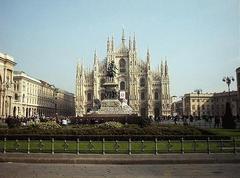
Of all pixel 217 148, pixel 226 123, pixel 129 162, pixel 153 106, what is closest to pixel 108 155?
pixel 129 162

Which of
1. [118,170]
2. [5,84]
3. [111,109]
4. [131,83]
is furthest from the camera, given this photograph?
[131,83]

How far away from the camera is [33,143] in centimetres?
1889

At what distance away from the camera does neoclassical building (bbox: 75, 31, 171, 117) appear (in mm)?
97188

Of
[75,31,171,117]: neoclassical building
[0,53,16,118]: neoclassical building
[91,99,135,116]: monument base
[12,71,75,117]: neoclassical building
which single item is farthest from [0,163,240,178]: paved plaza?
[75,31,171,117]: neoclassical building

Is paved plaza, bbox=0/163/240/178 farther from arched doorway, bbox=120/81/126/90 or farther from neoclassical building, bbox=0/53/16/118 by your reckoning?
arched doorway, bbox=120/81/126/90

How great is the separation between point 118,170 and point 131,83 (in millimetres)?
86748

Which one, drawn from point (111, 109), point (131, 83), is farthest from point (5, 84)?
point (131, 83)

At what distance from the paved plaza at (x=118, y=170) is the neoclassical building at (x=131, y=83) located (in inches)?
3282

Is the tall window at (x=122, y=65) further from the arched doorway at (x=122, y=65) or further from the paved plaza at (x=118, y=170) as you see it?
the paved plaza at (x=118, y=170)

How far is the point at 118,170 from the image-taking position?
12.0 meters

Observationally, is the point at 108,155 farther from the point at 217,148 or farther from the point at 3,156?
the point at 217,148

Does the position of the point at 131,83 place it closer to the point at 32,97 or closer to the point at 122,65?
the point at 122,65

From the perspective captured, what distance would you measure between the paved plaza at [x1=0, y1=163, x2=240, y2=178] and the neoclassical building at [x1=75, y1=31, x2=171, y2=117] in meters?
83.4

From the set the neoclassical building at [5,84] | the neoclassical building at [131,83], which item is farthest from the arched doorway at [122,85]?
the neoclassical building at [5,84]
